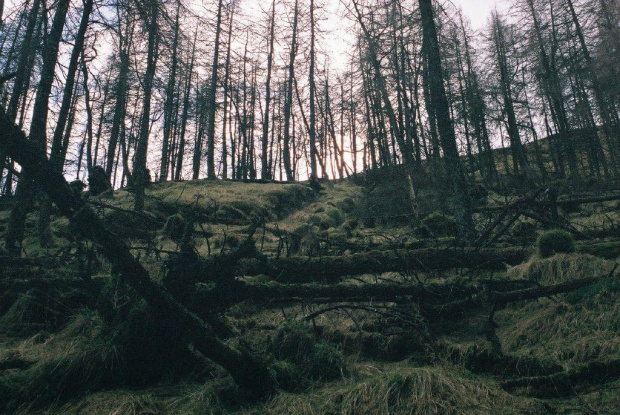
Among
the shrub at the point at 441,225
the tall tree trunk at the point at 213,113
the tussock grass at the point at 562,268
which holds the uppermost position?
the tall tree trunk at the point at 213,113

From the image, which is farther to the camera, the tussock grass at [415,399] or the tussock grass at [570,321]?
the tussock grass at [570,321]

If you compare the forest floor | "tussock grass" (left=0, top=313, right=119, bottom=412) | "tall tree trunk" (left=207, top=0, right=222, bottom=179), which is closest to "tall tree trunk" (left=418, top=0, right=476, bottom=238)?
the forest floor

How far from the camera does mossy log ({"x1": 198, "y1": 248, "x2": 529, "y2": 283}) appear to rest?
19.9ft

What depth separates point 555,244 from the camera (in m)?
5.49

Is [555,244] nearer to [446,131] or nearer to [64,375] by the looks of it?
[446,131]

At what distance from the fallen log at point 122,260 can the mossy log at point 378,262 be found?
2625mm

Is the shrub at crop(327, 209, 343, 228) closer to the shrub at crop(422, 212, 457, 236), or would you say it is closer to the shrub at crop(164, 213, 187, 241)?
the shrub at crop(422, 212, 457, 236)

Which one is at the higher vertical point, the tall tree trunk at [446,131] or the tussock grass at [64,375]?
the tall tree trunk at [446,131]

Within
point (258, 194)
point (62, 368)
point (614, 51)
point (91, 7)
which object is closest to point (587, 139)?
point (614, 51)

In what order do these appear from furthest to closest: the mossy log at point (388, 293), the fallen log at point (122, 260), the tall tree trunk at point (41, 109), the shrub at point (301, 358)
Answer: the tall tree trunk at point (41, 109), the mossy log at point (388, 293), the shrub at point (301, 358), the fallen log at point (122, 260)

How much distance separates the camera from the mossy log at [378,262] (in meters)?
6.06

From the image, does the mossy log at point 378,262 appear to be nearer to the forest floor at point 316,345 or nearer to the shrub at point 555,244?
the forest floor at point 316,345

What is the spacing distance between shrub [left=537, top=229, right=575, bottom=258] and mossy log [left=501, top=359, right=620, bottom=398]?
2.88 m

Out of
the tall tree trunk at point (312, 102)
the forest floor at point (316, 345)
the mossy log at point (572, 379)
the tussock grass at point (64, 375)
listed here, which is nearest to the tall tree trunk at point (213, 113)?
the tall tree trunk at point (312, 102)
